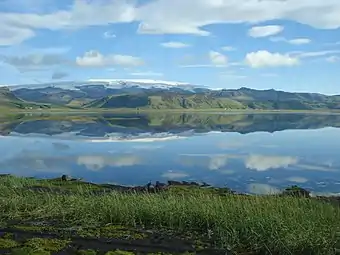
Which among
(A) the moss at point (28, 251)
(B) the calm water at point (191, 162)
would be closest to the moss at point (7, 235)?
(A) the moss at point (28, 251)

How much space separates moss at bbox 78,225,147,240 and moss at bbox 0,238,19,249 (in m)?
1.56

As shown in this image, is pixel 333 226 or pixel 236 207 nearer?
pixel 333 226

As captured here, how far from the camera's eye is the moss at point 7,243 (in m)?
9.50

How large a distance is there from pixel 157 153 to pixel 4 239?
29.5 metres

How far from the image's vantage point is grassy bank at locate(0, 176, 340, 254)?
9430mm

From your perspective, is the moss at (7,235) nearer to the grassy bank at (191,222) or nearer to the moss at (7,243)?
the moss at (7,243)

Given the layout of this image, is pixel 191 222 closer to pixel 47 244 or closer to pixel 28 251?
pixel 47 244

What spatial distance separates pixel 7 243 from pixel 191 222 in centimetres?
443

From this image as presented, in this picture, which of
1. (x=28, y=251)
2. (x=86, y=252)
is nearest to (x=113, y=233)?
(x=86, y=252)

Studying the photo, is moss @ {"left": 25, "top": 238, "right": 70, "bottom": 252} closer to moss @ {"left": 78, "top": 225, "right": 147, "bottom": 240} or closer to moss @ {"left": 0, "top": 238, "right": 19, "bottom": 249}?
moss @ {"left": 0, "top": 238, "right": 19, "bottom": 249}

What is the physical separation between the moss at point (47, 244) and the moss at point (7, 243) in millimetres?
271

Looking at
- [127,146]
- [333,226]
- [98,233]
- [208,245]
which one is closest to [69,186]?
[98,233]

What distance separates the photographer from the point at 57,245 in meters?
9.70

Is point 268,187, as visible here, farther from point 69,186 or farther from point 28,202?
point 28,202
